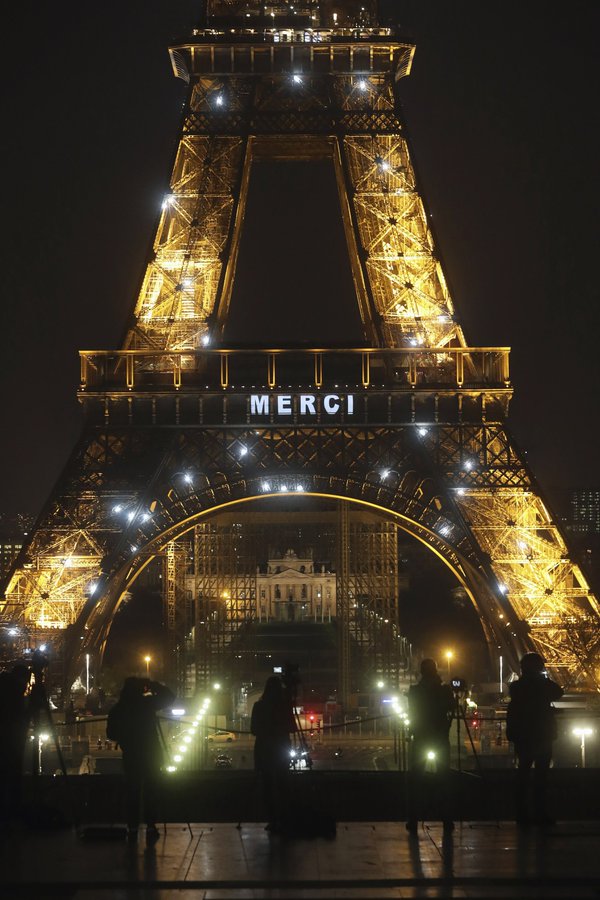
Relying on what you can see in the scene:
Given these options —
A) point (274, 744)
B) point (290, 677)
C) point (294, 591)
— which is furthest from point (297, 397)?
point (294, 591)

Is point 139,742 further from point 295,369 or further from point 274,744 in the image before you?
point 295,369

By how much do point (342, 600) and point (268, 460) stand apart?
1966 cm

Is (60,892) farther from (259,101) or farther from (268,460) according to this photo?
(259,101)

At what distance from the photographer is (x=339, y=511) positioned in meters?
68.8

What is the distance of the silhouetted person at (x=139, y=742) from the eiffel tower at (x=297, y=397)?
2790cm

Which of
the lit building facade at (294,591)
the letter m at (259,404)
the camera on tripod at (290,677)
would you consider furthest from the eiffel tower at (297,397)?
the lit building facade at (294,591)

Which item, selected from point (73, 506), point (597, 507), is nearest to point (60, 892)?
point (73, 506)

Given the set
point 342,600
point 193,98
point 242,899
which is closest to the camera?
point 242,899

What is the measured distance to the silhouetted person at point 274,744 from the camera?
19156 millimetres

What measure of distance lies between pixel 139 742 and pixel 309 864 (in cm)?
283

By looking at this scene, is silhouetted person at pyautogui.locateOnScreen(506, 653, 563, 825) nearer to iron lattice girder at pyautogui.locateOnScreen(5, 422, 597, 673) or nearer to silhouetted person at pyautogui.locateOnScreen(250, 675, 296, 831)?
silhouetted person at pyautogui.locateOnScreen(250, 675, 296, 831)

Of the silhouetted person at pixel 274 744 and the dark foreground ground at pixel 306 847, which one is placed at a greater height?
the silhouetted person at pixel 274 744

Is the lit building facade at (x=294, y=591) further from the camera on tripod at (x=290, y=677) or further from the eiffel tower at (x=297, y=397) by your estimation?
the camera on tripod at (x=290, y=677)

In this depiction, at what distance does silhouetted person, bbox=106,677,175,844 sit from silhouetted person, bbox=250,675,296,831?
3.46ft
